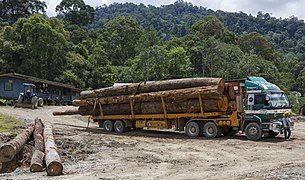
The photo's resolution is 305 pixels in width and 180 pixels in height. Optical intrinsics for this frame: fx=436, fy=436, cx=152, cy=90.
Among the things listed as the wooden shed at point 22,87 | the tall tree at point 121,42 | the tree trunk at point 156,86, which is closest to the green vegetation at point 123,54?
the tall tree at point 121,42

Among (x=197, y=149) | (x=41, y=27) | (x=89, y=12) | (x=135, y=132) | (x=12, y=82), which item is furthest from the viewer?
(x=89, y=12)

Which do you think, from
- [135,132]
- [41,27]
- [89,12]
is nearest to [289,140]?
[135,132]

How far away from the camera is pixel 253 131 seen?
21.9 meters

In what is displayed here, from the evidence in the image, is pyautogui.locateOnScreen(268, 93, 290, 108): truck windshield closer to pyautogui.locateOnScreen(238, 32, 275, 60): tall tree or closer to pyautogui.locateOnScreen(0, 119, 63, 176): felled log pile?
pyautogui.locateOnScreen(0, 119, 63, 176): felled log pile

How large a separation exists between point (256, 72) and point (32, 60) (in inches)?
1148

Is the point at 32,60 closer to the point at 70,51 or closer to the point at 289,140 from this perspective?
the point at 70,51

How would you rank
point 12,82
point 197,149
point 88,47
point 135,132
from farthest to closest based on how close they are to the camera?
point 88,47 < point 12,82 < point 135,132 < point 197,149

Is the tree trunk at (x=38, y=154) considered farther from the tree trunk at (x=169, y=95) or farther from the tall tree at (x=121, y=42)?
the tall tree at (x=121, y=42)

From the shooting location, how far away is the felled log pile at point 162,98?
74.1ft

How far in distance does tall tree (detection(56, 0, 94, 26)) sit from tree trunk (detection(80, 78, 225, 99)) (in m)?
65.9

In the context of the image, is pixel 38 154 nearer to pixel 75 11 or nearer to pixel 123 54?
pixel 123 54

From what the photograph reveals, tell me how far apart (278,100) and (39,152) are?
1271 cm

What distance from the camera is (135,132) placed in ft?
87.9

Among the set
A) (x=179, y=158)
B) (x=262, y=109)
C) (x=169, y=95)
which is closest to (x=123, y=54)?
(x=169, y=95)
